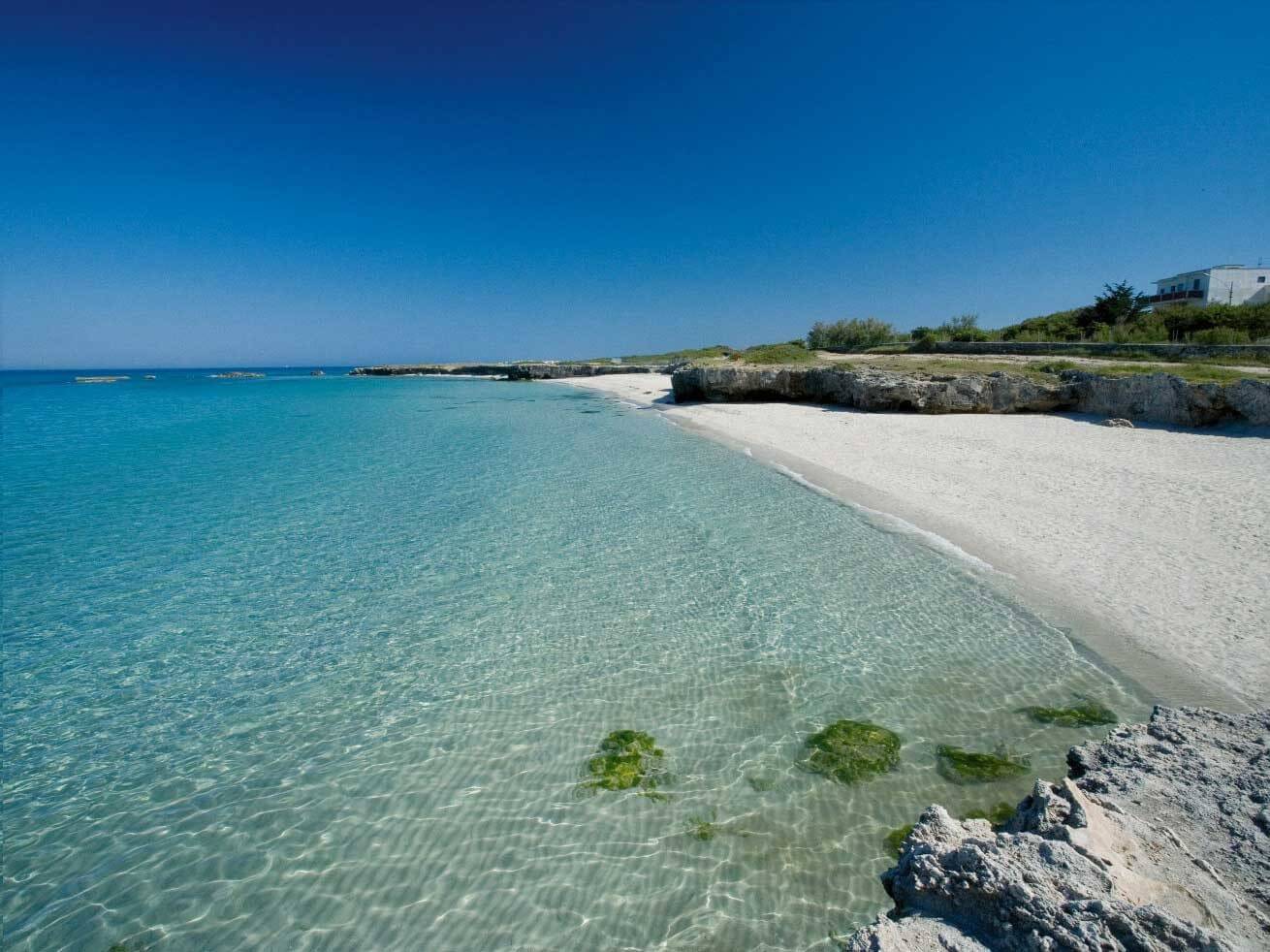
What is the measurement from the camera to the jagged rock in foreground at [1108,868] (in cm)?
257

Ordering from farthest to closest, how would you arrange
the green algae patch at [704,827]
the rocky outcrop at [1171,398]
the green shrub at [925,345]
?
the green shrub at [925,345] < the rocky outcrop at [1171,398] < the green algae patch at [704,827]

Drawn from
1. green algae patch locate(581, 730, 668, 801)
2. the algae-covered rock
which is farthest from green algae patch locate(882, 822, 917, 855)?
green algae patch locate(581, 730, 668, 801)

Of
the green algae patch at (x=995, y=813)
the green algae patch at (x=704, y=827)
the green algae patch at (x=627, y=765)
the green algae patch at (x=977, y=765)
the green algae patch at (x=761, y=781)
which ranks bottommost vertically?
the green algae patch at (x=704, y=827)

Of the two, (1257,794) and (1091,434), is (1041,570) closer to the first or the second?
(1257,794)

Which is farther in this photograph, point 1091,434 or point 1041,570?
point 1091,434

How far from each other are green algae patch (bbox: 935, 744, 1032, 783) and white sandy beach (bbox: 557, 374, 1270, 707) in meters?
2.18

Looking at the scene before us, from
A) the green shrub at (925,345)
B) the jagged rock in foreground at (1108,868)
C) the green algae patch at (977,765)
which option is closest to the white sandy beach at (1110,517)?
the green algae patch at (977,765)

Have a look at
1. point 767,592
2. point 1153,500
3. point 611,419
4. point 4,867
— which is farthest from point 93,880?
point 611,419

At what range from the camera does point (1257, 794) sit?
3547 mm

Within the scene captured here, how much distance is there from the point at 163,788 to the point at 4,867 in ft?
3.23

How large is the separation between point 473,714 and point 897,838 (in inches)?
169

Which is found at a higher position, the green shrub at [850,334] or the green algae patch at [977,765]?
the green shrub at [850,334]

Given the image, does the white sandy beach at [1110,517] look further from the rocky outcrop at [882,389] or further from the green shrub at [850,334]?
the green shrub at [850,334]

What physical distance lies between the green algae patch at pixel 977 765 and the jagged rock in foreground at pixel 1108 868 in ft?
3.11
